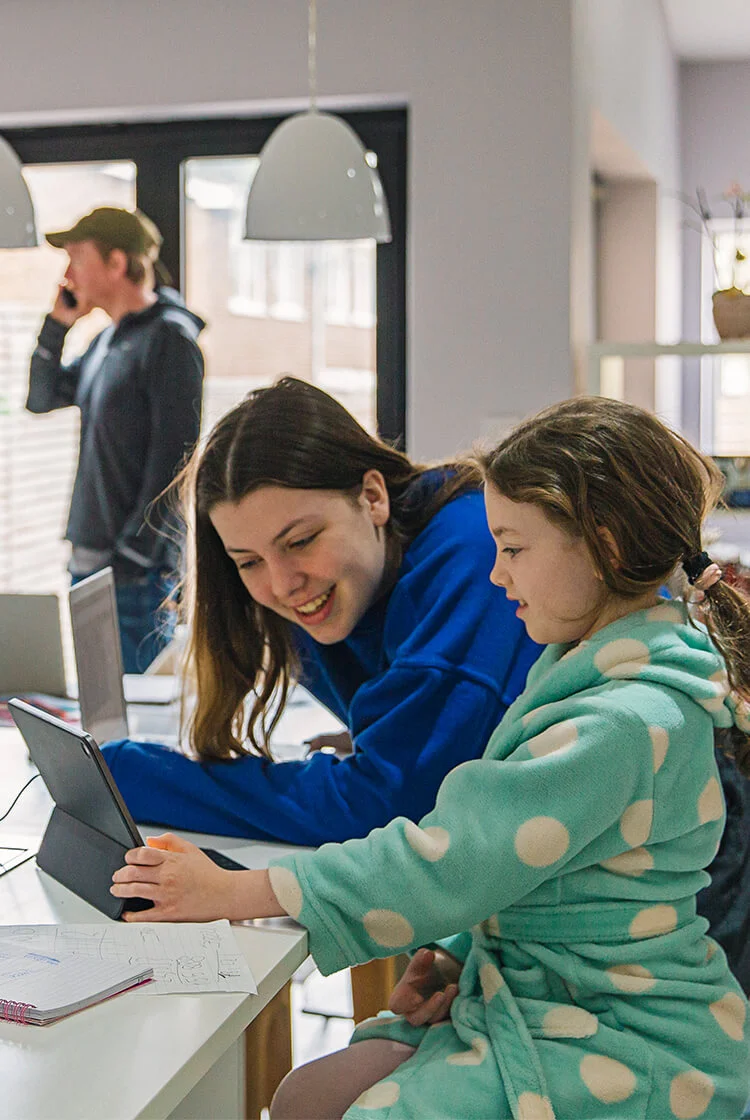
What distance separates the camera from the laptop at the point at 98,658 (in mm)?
1692

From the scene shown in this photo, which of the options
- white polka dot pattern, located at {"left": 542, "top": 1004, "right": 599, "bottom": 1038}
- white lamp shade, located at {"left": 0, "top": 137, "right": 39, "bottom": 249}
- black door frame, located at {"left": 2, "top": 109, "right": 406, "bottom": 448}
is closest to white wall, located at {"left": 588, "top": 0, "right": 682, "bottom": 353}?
black door frame, located at {"left": 2, "top": 109, "right": 406, "bottom": 448}

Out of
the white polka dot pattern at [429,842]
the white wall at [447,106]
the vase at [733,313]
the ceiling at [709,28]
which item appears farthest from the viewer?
the ceiling at [709,28]

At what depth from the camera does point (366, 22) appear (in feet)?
11.4

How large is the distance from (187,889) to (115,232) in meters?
2.87

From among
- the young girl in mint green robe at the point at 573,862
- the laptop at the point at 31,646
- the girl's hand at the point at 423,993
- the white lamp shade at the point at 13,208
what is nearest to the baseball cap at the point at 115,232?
the white lamp shade at the point at 13,208

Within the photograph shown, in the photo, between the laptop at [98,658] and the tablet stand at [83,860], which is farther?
the laptop at [98,658]

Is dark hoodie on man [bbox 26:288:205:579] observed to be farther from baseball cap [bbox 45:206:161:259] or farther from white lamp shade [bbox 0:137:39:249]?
white lamp shade [bbox 0:137:39:249]

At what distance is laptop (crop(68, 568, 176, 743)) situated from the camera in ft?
5.55

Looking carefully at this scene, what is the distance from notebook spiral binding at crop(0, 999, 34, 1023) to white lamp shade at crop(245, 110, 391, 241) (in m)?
1.68

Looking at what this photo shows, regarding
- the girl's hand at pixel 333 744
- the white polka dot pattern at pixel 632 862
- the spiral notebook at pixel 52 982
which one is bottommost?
the girl's hand at pixel 333 744

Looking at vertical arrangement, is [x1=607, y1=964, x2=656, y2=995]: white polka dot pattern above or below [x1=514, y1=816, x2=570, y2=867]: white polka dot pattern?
below

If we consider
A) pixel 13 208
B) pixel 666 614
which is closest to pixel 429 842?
pixel 666 614

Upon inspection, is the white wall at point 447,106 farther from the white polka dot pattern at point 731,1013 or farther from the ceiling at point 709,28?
the white polka dot pattern at point 731,1013

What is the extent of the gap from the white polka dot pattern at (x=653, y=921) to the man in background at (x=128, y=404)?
8.39ft
